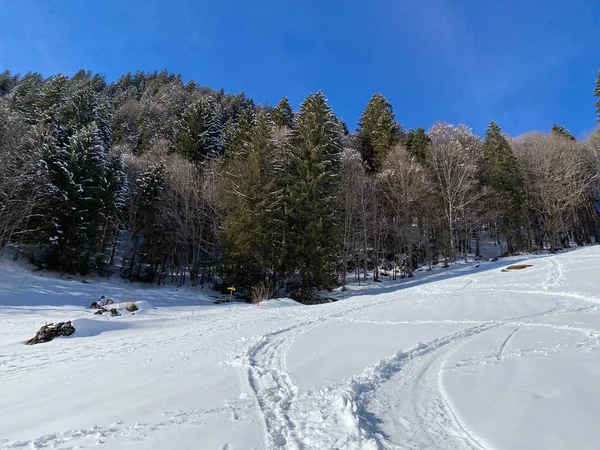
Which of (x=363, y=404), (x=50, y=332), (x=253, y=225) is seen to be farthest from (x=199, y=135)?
(x=363, y=404)

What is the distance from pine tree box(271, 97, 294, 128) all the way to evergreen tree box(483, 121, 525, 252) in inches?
796

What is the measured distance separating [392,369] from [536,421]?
1.90 m

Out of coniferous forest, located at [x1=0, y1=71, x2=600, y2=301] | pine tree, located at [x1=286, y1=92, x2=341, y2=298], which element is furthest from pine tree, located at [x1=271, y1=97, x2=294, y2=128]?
pine tree, located at [x1=286, y1=92, x2=341, y2=298]

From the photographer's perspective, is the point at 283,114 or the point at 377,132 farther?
the point at 377,132

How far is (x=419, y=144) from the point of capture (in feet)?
119

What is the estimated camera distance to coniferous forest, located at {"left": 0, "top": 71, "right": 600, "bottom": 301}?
21.6m

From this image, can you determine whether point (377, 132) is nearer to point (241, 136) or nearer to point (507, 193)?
point (507, 193)

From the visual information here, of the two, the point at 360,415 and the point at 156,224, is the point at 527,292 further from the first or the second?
the point at 156,224

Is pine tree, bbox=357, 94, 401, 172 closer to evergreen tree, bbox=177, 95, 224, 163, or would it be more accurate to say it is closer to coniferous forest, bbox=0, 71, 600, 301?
coniferous forest, bbox=0, 71, 600, 301

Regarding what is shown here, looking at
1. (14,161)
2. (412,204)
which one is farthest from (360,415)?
(412,204)

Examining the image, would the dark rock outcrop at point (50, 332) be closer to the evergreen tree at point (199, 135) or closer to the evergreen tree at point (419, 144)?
the evergreen tree at point (199, 135)

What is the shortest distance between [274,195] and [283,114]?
603 inches

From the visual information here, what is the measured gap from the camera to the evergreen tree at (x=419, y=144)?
35.1 metres

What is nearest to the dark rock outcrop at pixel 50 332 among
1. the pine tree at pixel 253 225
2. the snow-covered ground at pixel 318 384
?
the snow-covered ground at pixel 318 384
